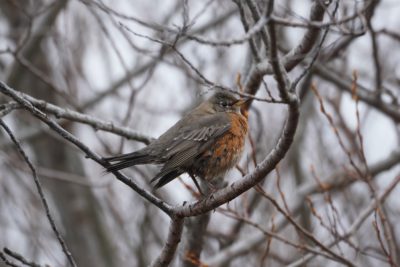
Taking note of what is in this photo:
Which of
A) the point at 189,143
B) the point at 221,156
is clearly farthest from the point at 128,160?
the point at 221,156

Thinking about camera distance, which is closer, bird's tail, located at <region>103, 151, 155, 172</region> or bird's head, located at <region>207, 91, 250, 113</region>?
bird's tail, located at <region>103, 151, 155, 172</region>

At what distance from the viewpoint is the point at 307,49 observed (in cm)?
539

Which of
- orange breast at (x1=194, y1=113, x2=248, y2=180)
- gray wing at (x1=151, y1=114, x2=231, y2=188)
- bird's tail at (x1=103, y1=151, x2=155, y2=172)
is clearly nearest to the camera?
bird's tail at (x1=103, y1=151, x2=155, y2=172)

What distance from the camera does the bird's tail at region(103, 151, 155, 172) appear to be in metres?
4.54

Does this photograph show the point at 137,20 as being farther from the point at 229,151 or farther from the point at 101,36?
the point at 101,36

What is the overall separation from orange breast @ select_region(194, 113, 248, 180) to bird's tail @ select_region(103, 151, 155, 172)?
1.93 ft

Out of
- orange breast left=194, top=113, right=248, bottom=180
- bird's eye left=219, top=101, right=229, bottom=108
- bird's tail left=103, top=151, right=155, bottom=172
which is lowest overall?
bird's tail left=103, top=151, right=155, bottom=172

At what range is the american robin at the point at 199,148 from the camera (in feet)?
18.2

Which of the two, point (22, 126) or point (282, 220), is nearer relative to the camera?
point (282, 220)

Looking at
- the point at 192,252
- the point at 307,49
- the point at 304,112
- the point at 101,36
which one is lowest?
the point at 192,252

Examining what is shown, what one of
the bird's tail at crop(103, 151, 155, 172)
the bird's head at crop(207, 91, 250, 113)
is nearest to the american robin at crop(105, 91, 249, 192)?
the bird's tail at crop(103, 151, 155, 172)

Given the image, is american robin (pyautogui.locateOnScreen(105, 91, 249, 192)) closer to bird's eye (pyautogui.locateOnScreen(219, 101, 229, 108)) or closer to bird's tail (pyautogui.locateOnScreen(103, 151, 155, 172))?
bird's tail (pyautogui.locateOnScreen(103, 151, 155, 172))

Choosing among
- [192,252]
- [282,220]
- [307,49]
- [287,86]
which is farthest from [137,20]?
[282,220]

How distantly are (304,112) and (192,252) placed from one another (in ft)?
14.1
